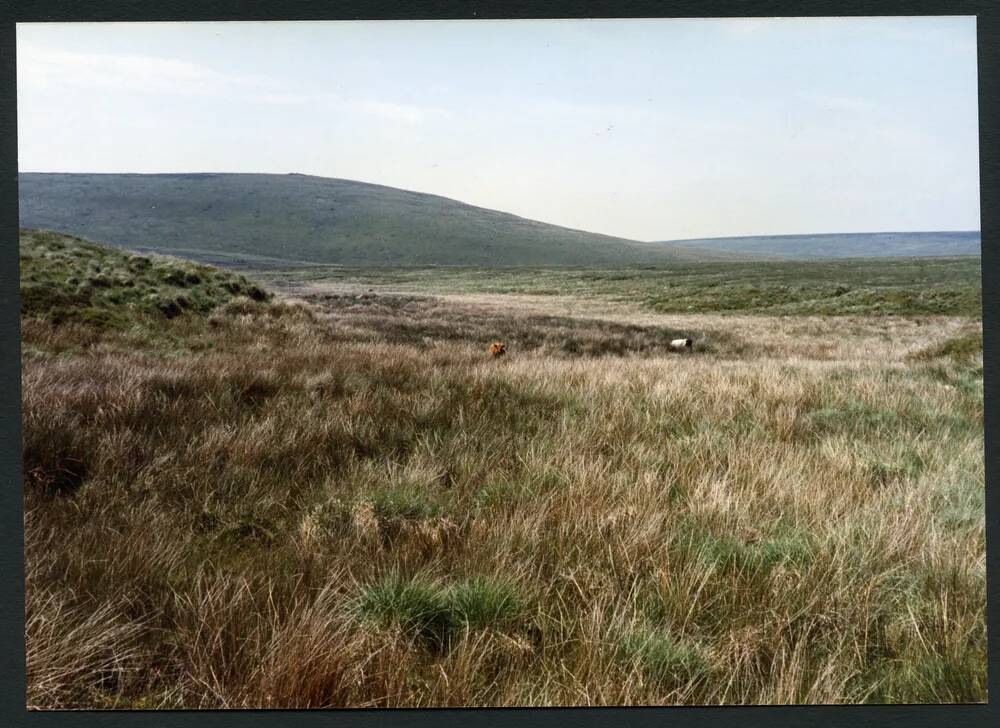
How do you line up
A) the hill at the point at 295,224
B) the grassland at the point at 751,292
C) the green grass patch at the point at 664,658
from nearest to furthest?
1. the green grass patch at the point at 664,658
2. the grassland at the point at 751,292
3. the hill at the point at 295,224

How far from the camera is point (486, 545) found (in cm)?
311

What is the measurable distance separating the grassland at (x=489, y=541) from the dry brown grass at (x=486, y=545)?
0.01 m

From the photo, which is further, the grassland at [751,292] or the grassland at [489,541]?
the grassland at [751,292]

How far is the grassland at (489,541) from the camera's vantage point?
2547 mm

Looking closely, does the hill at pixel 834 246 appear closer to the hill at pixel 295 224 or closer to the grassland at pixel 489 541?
the grassland at pixel 489 541

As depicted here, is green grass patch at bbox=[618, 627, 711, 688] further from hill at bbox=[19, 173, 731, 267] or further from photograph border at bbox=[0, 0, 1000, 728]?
hill at bbox=[19, 173, 731, 267]

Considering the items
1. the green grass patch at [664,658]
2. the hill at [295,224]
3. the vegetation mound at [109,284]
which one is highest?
the hill at [295,224]

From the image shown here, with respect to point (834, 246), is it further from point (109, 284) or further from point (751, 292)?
point (109, 284)

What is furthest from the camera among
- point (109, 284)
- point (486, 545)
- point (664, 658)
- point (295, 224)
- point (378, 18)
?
point (295, 224)

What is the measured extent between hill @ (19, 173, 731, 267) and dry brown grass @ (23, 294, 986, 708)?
37.7 m

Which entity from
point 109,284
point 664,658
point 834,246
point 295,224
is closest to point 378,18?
point 664,658

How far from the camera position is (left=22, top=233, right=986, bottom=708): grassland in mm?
2547

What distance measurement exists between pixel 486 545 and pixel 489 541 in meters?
0.02

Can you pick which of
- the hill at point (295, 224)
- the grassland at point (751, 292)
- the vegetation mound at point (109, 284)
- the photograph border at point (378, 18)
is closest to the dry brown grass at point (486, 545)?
the photograph border at point (378, 18)
